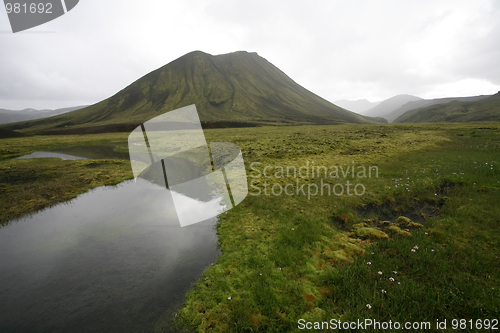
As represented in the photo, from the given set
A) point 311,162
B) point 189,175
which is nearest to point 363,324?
point 311,162

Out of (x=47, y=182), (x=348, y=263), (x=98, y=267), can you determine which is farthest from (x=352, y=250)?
(x=47, y=182)

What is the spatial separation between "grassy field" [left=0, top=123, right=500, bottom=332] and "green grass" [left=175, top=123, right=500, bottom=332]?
40 mm

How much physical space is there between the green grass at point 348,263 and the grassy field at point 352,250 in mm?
40

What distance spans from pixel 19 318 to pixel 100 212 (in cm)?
961

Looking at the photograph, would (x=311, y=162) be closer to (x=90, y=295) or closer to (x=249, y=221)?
(x=249, y=221)

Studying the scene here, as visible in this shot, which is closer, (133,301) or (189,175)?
(133,301)

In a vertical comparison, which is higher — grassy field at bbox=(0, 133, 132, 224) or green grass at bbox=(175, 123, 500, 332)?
grassy field at bbox=(0, 133, 132, 224)

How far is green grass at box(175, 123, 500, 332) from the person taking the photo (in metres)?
6.58

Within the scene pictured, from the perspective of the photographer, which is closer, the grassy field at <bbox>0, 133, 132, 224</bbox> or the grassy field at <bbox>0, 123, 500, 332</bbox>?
the grassy field at <bbox>0, 123, 500, 332</bbox>

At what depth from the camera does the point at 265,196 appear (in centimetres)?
1675

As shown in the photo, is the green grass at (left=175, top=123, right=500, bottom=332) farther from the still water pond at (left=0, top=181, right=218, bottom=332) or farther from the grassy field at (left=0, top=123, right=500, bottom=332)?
the still water pond at (left=0, top=181, right=218, bottom=332)

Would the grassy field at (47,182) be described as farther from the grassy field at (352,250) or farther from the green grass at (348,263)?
the green grass at (348,263)

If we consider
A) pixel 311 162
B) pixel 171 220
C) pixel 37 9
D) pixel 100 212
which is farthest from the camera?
pixel 311 162

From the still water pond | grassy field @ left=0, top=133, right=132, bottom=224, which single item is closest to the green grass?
the still water pond
